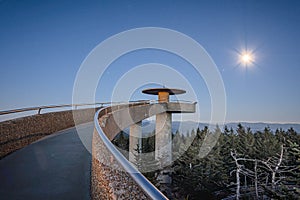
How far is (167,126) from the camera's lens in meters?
25.4

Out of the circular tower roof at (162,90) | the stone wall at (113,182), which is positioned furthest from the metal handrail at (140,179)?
the circular tower roof at (162,90)

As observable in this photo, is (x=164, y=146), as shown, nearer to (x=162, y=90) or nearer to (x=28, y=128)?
(x=162, y=90)

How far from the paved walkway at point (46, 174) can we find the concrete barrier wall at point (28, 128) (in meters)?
0.70

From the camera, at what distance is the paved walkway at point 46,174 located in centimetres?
465

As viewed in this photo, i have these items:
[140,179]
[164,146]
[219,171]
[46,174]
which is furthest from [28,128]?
[219,171]

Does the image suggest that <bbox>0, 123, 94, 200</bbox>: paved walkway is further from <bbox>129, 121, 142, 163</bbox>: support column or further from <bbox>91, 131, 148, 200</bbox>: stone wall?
<bbox>129, 121, 142, 163</bbox>: support column

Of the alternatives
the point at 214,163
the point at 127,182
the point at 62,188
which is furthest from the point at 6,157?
the point at 214,163

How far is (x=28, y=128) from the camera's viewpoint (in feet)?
33.1

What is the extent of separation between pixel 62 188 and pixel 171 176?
2196 cm

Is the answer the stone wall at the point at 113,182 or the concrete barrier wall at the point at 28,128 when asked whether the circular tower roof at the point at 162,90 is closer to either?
the concrete barrier wall at the point at 28,128

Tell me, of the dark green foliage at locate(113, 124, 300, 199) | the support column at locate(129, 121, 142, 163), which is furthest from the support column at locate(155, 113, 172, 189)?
the support column at locate(129, 121, 142, 163)

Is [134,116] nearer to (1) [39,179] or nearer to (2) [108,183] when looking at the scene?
(1) [39,179]

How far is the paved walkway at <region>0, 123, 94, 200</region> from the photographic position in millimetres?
4648

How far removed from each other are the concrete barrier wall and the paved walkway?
27.5 inches
